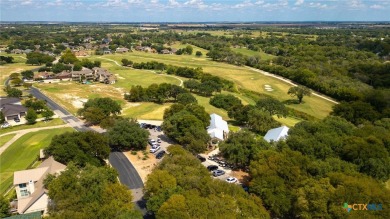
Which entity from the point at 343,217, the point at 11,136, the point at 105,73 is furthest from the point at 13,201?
the point at 105,73

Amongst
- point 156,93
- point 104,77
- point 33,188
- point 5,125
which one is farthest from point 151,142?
point 104,77

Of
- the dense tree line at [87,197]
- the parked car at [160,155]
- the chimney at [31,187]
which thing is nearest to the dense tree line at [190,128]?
the parked car at [160,155]

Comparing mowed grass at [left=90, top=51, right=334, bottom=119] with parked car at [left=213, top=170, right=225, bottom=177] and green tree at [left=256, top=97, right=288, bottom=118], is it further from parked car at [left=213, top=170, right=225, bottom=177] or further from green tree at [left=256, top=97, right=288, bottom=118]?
parked car at [left=213, top=170, right=225, bottom=177]

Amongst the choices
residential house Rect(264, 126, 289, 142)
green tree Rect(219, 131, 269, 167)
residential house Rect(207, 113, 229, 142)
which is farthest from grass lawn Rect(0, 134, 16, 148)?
residential house Rect(264, 126, 289, 142)

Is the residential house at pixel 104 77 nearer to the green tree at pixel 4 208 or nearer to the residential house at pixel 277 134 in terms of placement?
the residential house at pixel 277 134

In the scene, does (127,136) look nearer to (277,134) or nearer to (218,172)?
(218,172)
